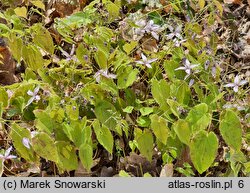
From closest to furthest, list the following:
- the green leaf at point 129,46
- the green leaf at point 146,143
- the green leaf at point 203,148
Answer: the green leaf at point 203,148 < the green leaf at point 146,143 < the green leaf at point 129,46

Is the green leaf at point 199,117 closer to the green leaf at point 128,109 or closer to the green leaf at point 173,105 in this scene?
the green leaf at point 173,105

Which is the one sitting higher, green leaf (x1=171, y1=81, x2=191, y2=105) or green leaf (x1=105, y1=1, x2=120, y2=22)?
green leaf (x1=105, y1=1, x2=120, y2=22)

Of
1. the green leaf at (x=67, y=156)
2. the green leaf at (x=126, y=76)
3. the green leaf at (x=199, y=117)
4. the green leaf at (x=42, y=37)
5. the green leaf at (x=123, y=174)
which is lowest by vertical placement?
the green leaf at (x=123, y=174)

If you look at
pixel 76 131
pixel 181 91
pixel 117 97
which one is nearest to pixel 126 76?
pixel 117 97

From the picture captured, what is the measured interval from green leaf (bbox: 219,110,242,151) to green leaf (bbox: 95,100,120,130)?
34 cm

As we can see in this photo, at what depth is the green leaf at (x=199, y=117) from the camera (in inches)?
67.1

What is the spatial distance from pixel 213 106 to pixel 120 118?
0.30 meters

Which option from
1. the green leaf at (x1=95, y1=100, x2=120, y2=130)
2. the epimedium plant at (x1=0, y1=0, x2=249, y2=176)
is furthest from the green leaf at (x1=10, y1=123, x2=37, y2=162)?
the green leaf at (x1=95, y1=100, x2=120, y2=130)

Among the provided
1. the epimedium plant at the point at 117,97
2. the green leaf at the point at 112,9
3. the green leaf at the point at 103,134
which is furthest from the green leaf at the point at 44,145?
the green leaf at the point at 112,9

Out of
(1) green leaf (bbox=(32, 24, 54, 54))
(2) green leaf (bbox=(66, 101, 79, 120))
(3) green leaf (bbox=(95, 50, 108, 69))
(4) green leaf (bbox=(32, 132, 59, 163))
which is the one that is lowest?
(4) green leaf (bbox=(32, 132, 59, 163))

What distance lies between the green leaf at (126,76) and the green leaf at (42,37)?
257 millimetres

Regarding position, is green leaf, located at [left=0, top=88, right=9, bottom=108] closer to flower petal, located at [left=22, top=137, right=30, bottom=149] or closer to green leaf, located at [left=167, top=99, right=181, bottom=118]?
flower petal, located at [left=22, top=137, right=30, bottom=149]

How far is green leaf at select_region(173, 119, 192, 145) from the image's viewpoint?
1.67 metres

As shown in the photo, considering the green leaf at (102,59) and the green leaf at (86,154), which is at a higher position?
the green leaf at (102,59)
